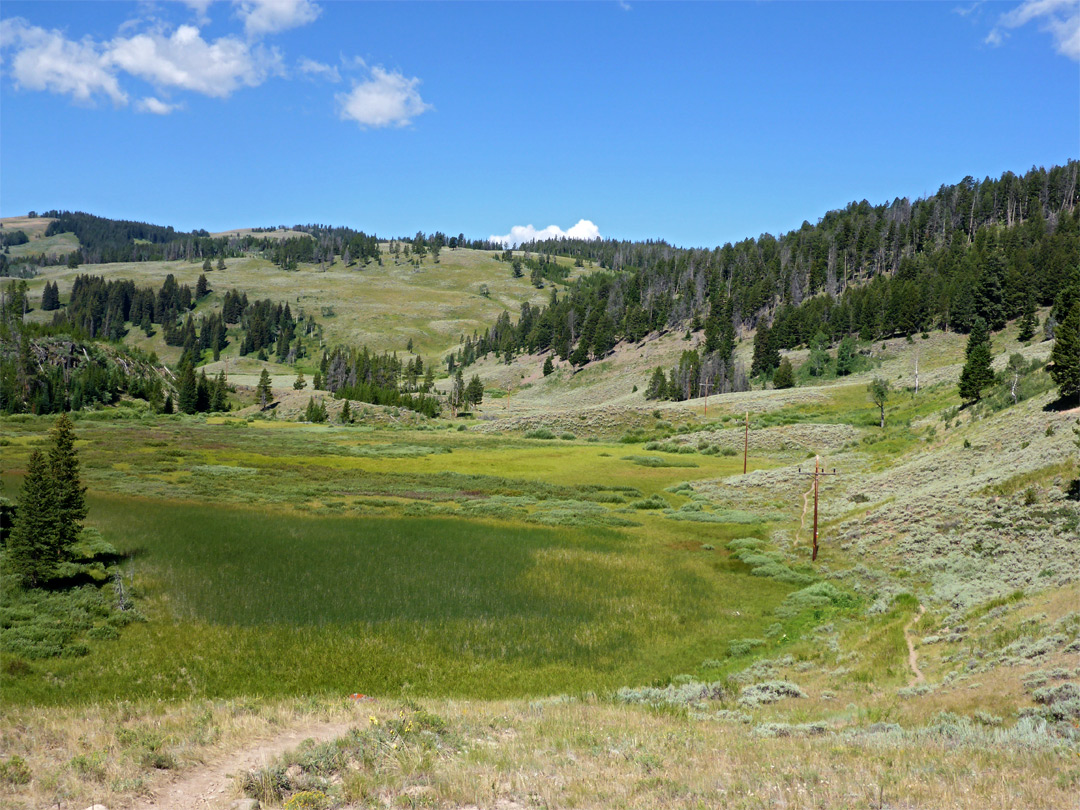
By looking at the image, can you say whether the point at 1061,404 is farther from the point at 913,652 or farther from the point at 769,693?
the point at 769,693

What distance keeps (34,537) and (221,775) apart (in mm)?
20909

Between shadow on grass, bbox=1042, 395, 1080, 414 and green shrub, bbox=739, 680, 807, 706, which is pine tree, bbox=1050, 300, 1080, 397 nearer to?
shadow on grass, bbox=1042, 395, 1080, 414

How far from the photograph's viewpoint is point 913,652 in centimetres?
2247

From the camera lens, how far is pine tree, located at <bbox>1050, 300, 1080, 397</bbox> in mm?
41969

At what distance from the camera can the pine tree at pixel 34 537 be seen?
26.8 m

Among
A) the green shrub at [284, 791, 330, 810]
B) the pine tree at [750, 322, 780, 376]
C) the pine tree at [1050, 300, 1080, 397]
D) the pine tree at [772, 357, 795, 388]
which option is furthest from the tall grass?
the pine tree at [750, 322, 780, 376]

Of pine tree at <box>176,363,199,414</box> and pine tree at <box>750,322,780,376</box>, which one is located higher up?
pine tree at <box>750,322,780,376</box>

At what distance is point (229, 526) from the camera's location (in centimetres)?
3962

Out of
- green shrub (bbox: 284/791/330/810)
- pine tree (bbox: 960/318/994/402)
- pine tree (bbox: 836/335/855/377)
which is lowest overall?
green shrub (bbox: 284/791/330/810)

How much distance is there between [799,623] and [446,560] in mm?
17831

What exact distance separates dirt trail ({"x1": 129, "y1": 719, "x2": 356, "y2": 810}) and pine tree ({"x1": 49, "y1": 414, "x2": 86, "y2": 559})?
20127 mm

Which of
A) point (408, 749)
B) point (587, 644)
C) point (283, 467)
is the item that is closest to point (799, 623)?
point (587, 644)

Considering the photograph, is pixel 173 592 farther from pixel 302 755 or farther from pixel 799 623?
pixel 799 623

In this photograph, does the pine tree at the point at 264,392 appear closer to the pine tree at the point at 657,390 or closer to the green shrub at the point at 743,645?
the pine tree at the point at 657,390
